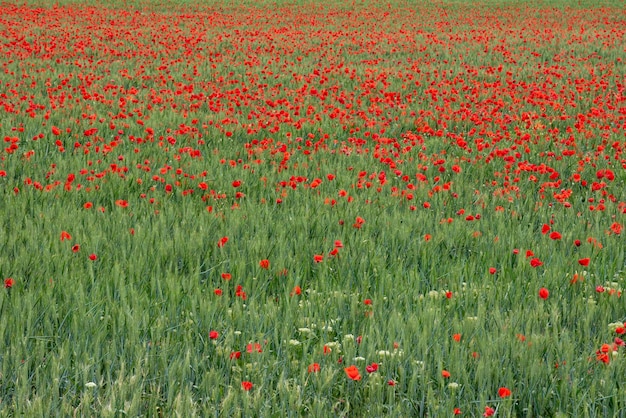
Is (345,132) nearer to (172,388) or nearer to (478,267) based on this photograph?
(478,267)

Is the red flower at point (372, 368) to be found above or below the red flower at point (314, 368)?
above

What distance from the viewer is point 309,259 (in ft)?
13.8

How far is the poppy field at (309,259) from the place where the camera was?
283cm

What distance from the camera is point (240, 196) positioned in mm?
5695

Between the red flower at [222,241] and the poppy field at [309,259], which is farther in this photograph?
the red flower at [222,241]

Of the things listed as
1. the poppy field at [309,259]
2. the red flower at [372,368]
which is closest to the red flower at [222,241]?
the poppy field at [309,259]

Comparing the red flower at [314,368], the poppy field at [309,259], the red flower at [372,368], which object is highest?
the red flower at [372,368]

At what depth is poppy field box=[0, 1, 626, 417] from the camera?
2826 millimetres

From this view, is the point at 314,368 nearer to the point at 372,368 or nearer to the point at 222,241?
the point at 372,368

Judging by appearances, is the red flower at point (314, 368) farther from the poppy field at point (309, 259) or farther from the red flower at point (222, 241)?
the red flower at point (222, 241)

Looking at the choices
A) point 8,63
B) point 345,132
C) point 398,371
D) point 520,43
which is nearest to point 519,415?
point 398,371

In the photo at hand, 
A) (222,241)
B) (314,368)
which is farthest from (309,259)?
(314,368)

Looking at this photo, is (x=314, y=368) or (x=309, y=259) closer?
(x=314, y=368)

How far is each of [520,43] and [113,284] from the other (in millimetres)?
17327
